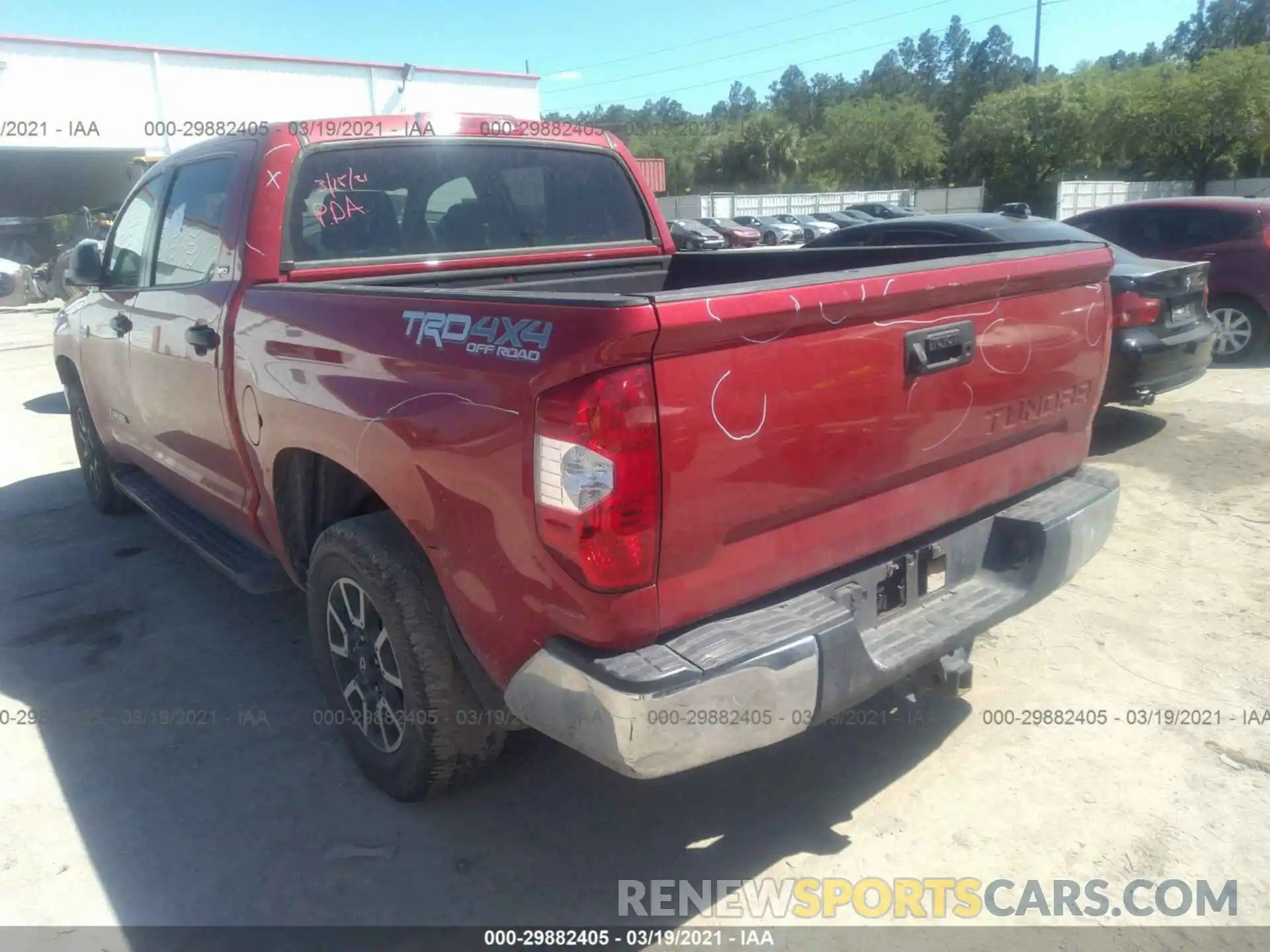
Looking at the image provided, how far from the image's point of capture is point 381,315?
2586 mm

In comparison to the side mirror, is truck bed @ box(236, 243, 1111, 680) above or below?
below

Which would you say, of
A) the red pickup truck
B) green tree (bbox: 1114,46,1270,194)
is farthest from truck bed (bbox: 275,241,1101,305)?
green tree (bbox: 1114,46,1270,194)

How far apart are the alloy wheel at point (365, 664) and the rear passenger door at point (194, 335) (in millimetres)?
800

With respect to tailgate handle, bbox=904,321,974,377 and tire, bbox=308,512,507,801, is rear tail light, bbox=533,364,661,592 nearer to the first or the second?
tire, bbox=308,512,507,801

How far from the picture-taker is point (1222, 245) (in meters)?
8.76

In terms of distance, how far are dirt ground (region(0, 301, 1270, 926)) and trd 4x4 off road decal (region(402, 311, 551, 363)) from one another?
1.52m

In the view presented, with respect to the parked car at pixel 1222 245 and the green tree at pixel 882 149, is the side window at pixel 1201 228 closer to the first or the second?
the parked car at pixel 1222 245

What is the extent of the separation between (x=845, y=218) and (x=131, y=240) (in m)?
33.6

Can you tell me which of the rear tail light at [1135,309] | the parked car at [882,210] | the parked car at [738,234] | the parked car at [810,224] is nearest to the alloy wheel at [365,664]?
the rear tail light at [1135,309]

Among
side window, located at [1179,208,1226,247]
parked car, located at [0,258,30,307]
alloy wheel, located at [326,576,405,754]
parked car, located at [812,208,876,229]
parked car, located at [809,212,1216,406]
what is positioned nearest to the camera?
alloy wheel, located at [326,576,405,754]

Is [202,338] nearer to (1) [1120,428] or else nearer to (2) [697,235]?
(1) [1120,428]

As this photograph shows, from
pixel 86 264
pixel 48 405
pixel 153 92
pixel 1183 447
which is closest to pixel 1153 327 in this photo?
pixel 1183 447

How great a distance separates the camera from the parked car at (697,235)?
95.7 ft

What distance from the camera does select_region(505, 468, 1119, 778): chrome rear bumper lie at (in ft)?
6.82
